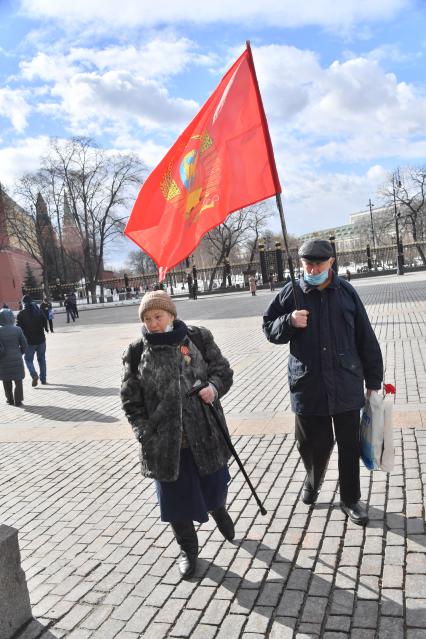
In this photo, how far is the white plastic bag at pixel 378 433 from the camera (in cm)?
363

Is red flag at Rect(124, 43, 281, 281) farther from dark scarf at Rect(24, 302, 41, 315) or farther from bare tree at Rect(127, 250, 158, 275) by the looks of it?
bare tree at Rect(127, 250, 158, 275)

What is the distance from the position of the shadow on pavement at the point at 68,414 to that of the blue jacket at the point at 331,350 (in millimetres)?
4411

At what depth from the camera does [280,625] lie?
2.82 metres

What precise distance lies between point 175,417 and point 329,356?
1.11 m

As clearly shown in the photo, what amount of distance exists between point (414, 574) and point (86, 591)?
76.8 inches

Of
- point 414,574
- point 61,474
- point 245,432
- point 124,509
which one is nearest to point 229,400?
point 245,432

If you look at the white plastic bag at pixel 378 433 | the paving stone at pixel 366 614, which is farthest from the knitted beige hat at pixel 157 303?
the paving stone at pixel 366 614

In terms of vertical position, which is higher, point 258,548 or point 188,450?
point 188,450

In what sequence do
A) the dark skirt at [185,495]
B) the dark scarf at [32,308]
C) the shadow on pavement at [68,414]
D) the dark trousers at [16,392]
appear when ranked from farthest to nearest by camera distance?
the dark scarf at [32,308], the dark trousers at [16,392], the shadow on pavement at [68,414], the dark skirt at [185,495]

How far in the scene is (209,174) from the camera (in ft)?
12.7

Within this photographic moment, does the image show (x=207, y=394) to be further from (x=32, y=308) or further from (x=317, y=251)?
(x=32, y=308)

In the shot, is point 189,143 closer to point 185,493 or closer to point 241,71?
point 241,71

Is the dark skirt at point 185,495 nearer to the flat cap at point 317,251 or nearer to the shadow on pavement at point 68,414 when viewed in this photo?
the flat cap at point 317,251

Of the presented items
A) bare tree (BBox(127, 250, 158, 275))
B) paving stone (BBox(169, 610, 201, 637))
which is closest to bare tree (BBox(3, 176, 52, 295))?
bare tree (BBox(127, 250, 158, 275))
